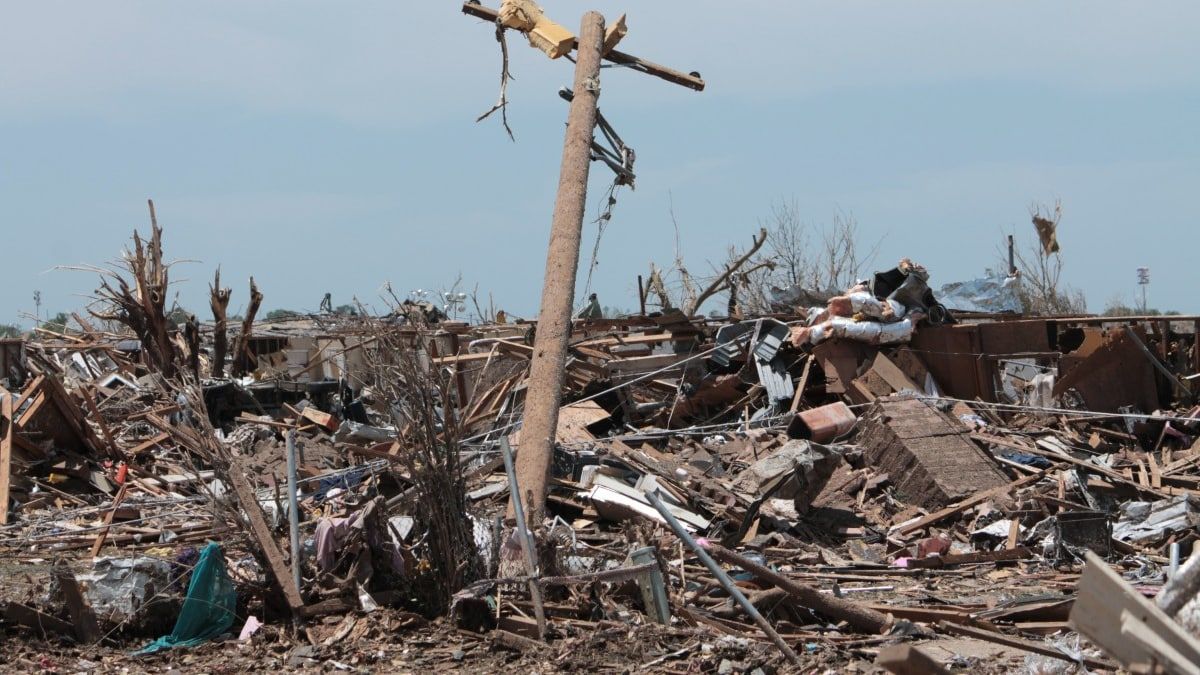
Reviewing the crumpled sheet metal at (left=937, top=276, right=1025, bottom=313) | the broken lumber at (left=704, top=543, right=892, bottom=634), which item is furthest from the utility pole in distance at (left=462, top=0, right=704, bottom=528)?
the crumpled sheet metal at (left=937, top=276, right=1025, bottom=313)

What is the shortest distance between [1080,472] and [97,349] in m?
16.4

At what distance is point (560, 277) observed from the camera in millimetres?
9297

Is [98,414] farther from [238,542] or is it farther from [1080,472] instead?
[1080,472]

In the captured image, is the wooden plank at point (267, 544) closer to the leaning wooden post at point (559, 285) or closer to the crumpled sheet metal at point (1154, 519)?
the leaning wooden post at point (559, 285)

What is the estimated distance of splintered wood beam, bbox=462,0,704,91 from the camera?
11.0 meters

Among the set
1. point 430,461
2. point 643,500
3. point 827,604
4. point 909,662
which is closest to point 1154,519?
point 643,500

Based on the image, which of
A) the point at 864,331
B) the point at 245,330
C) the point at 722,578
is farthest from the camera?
the point at 245,330

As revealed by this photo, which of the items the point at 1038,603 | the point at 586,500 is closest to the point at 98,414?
the point at 586,500

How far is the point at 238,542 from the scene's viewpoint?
24.2 feet

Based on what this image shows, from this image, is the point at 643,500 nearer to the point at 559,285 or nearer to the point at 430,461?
the point at 559,285

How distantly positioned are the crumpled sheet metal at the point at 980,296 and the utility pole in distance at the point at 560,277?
25.8 ft

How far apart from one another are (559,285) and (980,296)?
1022 centimetres

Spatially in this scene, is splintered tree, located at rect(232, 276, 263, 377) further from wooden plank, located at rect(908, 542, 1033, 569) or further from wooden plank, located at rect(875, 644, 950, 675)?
wooden plank, located at rect(875, 644, 950, 675)

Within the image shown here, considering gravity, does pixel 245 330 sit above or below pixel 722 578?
above
